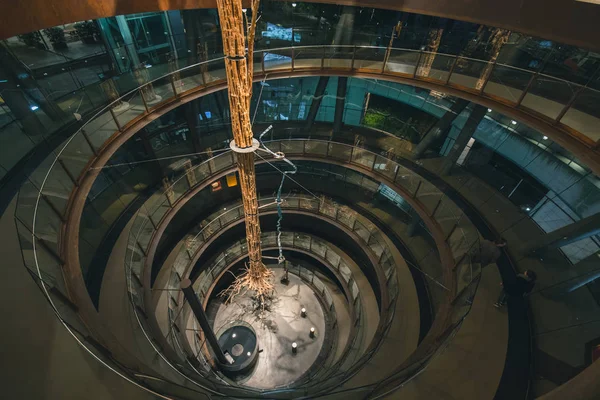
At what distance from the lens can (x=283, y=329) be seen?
1427 centimetres

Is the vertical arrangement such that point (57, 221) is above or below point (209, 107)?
below

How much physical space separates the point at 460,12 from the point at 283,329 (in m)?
14.9

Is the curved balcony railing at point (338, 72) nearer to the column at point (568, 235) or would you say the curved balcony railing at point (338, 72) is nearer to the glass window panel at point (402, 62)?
the glass window panel at point (402, 62)

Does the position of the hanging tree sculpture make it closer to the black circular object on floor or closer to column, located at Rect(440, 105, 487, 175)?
the black circular object on floor

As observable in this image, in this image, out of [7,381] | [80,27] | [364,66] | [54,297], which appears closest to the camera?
[7,381]

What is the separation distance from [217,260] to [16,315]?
31.0 feet

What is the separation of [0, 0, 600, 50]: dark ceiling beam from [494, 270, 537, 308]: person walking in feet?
21.6

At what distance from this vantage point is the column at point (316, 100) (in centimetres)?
1488

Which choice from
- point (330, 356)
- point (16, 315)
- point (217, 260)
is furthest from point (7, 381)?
point (330, 356)

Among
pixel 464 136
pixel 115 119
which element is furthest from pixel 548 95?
pixel 115 119

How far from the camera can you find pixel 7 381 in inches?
186

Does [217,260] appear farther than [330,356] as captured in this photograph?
Yes

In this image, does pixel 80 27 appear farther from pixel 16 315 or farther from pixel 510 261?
pixel 510 261

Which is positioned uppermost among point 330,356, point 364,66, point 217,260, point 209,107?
point 209,107
